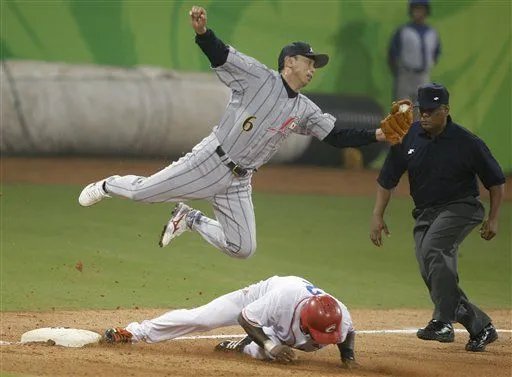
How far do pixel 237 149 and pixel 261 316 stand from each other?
1455mm

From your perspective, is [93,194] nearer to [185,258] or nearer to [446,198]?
[446,198]

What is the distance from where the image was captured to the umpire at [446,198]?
27.3ft

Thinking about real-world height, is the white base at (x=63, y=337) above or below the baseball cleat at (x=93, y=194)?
below

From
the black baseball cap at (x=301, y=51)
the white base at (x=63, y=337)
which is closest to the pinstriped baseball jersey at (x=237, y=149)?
the black baseball cap at (x=301, y=51)

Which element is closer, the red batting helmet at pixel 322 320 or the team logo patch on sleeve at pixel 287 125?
the red batting helmet at pixel 322 320

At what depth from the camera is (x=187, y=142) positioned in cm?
1762

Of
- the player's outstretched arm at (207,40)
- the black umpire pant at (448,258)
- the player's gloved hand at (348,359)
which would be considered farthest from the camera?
the black umpire pant at (448,258)

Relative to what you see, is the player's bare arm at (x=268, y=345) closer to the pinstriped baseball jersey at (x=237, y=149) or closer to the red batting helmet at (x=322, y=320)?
the red batting helmet at (x=322, y=320)

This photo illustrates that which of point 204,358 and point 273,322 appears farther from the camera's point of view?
point 204,358

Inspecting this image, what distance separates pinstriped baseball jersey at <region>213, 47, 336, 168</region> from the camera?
8117 millimetres

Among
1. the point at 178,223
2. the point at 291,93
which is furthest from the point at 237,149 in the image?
the point at 178,223

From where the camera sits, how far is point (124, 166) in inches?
675

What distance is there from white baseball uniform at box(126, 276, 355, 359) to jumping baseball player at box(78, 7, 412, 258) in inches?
34.8

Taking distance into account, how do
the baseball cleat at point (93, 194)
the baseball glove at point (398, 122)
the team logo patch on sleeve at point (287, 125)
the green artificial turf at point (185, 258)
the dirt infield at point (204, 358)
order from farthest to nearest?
1. the green artificial turf at point (185, 258)
2. the baseball cleat at point (93, 194)
3. the team logo patch on sleeve at point (287, 125)
4. the baseball glove at point (398, 122)
5. the dirt infield at point (204, 358)
